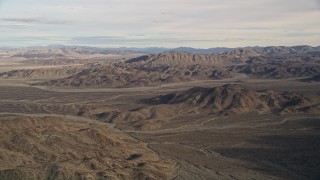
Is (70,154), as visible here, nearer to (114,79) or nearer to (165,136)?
(165,136)

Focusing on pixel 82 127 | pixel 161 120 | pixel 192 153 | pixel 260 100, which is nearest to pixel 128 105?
pixel 161 120

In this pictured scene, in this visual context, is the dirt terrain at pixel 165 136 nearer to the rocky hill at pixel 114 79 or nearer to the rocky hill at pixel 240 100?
the rocky hill at pixel 240 100

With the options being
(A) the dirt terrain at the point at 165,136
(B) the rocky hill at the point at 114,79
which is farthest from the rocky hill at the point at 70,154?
(B) the rocky hill at the point at 114,79

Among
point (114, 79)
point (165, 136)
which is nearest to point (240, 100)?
point (165, 136)

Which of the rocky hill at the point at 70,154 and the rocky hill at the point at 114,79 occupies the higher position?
the rocky hill at the point at 70,154

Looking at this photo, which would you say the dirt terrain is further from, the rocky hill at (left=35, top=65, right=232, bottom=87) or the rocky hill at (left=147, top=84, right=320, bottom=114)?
the rocky hill at (left=35, top=65, right=232, bottom=87)

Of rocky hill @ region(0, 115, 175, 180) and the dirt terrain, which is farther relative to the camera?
the dirt terrain

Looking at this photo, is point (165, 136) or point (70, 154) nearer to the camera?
point (70, 154)

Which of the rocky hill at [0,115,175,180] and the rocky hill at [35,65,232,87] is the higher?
the rocky hill at [0,115,175,180]

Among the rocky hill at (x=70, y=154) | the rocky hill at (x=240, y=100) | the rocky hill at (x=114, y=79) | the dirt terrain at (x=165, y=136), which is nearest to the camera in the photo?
the rocky hill at (x=70, y=154)

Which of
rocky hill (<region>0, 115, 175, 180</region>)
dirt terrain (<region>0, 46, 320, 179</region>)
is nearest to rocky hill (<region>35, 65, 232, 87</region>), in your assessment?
dirt terrain (<region>0, 46, 320, 179</region>)

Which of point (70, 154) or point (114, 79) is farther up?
point (70, 154)
